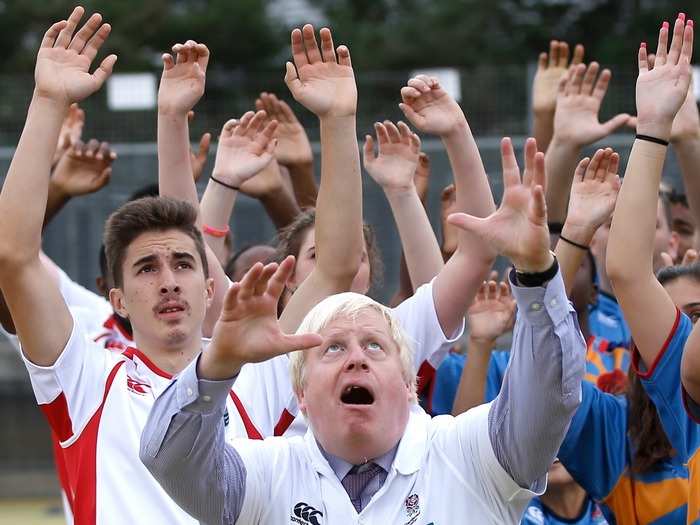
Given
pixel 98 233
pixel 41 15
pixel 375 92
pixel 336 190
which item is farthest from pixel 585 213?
pixel 41 15

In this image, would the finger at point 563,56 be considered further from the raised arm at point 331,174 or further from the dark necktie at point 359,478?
the dark necktie at point 359,478

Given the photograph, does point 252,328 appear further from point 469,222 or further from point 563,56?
point 563,56

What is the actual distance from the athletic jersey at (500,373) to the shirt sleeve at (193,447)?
1901 millimetres

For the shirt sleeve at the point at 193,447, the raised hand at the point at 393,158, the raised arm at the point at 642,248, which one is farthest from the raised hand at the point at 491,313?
the shirt sleeve at the point at 193,447

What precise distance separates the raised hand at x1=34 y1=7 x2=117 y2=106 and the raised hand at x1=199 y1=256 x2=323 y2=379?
1.24m

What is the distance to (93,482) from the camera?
371cm

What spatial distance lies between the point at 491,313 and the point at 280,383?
3.68 feet

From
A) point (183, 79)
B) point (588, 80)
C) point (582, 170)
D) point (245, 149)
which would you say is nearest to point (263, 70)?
point (588, 80)

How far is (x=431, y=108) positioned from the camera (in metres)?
4.52

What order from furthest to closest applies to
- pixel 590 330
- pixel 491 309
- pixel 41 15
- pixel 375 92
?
pixel 41 15 → pixel 375 92 → pixel 590 330 → pixel 491 309

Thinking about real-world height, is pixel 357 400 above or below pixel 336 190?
below

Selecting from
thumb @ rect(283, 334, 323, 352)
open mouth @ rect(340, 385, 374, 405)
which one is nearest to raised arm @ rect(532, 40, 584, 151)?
open mouth @ rect(340, 385, 374, 405)

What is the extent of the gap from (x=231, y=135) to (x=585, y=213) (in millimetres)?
1384

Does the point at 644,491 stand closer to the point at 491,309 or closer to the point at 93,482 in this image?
the point at 491,309
